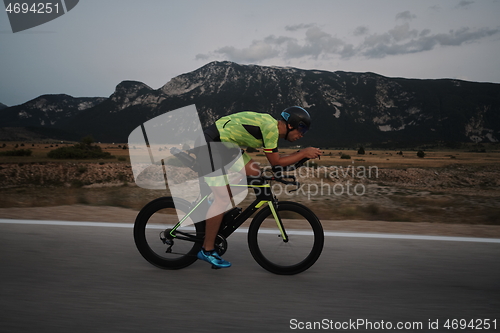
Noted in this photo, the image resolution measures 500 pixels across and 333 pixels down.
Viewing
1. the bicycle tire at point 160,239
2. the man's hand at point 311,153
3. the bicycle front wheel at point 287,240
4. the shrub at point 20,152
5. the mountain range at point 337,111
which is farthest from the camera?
the mountain range at point 337,111

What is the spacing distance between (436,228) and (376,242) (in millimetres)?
1557

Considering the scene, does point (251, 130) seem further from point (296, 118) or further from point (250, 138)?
point (296, 118)

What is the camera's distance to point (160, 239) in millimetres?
3627

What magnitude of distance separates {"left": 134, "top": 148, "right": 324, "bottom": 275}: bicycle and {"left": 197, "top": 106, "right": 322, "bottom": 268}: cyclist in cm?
9

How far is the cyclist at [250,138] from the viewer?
3.18 meters

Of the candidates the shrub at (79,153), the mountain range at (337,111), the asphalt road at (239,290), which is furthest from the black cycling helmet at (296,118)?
Answer: the mountain range at (337,111)

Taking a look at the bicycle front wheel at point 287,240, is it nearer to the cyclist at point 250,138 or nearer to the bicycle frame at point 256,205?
the bicycle frame at point 256,205

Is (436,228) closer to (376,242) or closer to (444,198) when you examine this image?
(376,242)

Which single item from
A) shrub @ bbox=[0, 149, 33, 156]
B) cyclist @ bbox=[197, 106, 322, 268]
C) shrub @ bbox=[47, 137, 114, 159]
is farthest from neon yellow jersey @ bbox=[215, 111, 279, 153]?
shrub @ bbox=[0, 149, 33, 156]

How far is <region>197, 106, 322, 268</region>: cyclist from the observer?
10.4 feet

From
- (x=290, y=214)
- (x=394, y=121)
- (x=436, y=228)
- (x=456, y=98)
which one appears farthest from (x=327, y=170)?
(x=456, y=98)

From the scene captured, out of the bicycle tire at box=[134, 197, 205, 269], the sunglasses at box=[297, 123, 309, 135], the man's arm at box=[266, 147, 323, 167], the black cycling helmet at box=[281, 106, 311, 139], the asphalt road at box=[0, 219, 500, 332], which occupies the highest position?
the black cycling helmet at box=[281, 106, 311, 139]

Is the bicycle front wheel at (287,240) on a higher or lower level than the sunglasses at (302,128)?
lower

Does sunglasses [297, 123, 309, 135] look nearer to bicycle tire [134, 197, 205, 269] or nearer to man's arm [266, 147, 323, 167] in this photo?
man's arm [266, 147, 323, 167]
